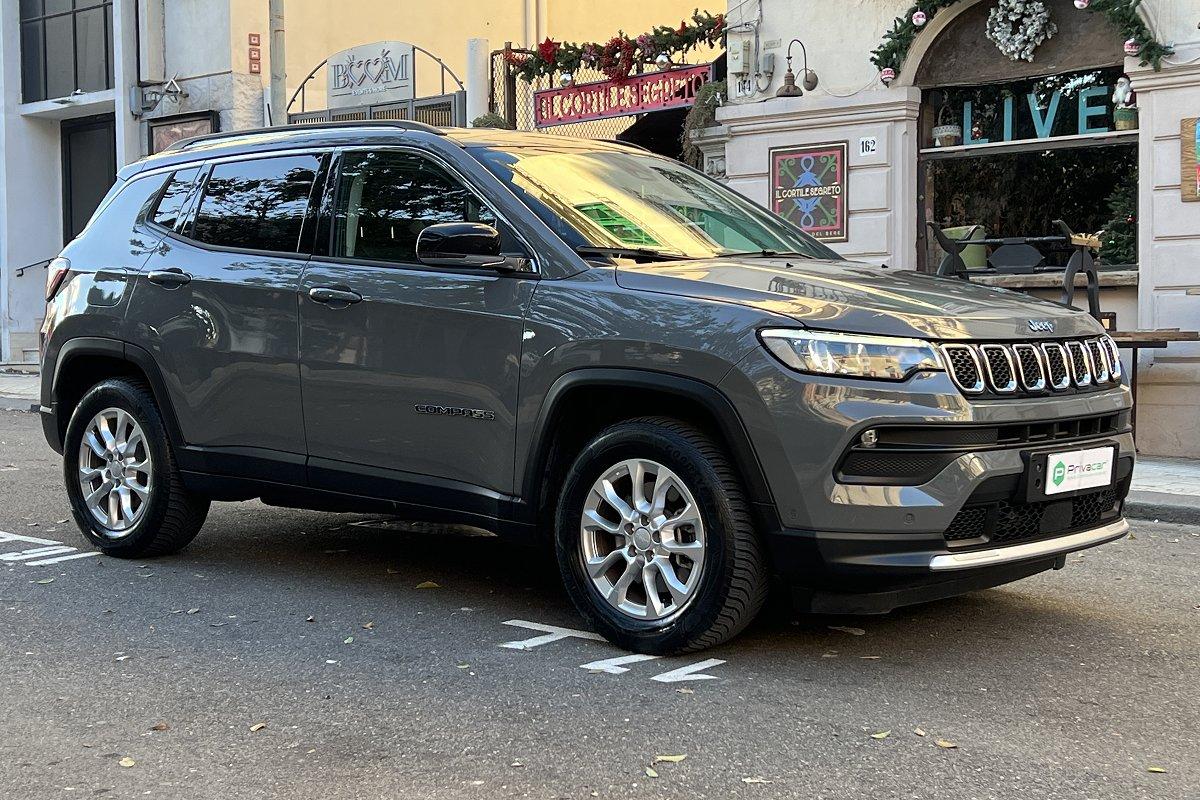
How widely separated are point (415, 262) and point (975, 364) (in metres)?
2.17

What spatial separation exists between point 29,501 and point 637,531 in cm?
527

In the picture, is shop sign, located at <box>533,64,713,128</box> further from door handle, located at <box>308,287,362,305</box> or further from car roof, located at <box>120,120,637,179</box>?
door handle, located at <box>308,287,362,305</box>

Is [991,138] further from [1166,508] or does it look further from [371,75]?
[371,75]

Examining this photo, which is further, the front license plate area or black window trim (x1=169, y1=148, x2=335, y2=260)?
black window trim (x1=169, y1=148, x2=335, y2=260)

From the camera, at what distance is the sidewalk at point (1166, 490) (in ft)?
28.5

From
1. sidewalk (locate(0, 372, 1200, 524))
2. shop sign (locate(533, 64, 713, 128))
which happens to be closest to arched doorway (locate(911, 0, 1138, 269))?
sidewalk (locate(0, 372, 1200, 524))

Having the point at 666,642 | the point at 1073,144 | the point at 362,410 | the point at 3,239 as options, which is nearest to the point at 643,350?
the point at 666,642

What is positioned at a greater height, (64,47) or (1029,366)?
(64,47)

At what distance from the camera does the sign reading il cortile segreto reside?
68.0 feet

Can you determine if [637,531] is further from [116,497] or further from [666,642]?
[116,497]

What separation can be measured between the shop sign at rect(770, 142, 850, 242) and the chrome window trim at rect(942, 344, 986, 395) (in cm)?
981

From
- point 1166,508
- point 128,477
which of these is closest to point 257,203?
point 128,477

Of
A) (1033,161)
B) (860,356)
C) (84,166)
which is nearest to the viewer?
(860,356)

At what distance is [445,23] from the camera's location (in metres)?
24.6
